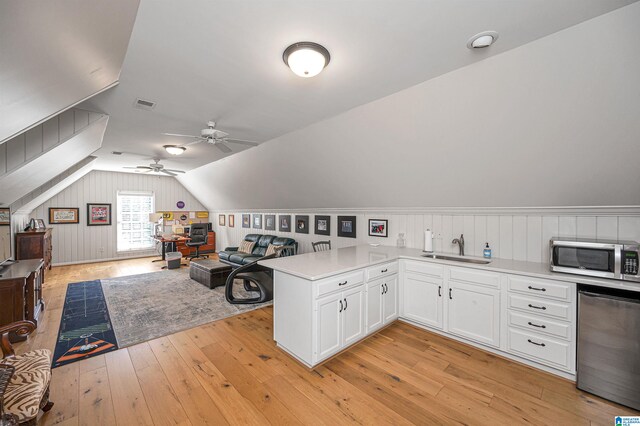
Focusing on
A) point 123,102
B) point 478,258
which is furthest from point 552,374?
point 123,102

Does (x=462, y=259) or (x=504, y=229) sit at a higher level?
(x=504, y=229)

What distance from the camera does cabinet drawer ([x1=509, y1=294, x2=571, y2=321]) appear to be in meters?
2.40

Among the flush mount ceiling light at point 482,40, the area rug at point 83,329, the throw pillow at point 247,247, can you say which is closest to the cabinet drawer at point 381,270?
the flush mount ceiling light at point 482,40

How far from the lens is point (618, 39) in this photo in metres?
1.78

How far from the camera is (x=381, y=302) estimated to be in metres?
3.26

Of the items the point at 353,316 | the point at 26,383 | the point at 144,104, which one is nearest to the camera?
the point at 26,383

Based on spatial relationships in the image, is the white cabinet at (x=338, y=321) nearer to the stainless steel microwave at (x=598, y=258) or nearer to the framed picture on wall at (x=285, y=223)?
the stainless steel microwave at (x=598, y=258)

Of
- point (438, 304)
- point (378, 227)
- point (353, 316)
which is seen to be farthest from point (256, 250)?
point (438, 304)

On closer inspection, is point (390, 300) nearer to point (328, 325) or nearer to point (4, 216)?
point (328, 325)

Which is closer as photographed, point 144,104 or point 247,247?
point 144,104

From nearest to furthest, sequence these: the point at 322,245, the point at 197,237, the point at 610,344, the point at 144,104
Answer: the point at 610,344, the point at 144,104, the point at 322,245, the point at 197,237

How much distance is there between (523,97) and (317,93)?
6.34ft

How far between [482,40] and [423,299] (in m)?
2.79

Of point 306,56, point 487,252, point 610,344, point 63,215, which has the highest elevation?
point 306,56
